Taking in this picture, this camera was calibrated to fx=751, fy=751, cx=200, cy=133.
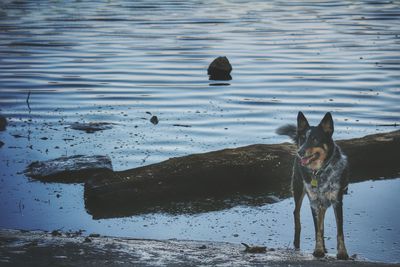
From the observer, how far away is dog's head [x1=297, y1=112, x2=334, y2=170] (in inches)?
317

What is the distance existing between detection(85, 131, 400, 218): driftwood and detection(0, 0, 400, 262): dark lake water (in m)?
0.38

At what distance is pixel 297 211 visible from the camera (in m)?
9.21

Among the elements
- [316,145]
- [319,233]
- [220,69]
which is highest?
[220,69]

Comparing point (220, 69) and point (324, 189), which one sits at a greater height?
point (220, 69)

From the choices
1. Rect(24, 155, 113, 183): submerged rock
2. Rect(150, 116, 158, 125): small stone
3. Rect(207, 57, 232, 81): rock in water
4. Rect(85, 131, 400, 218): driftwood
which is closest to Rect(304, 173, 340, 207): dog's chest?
Rect(85, 131, 400, 218): driftwood

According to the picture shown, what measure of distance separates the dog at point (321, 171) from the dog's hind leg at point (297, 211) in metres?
0.38

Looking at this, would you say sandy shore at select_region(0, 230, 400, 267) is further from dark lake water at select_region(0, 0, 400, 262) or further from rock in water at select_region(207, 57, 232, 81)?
rock in water at select_region(207, 57, 232, 81)

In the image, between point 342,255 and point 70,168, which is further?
point 70,168

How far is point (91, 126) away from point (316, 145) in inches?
361

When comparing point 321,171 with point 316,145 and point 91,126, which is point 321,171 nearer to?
point 316,145

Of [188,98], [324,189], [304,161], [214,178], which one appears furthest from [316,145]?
[188,98]

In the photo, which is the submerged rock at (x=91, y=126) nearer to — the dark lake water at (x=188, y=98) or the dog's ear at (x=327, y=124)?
the dark lake water at (x=188, y=98)

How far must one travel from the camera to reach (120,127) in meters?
16.6

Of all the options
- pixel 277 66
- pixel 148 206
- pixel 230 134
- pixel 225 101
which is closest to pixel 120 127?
pixel 230 134
